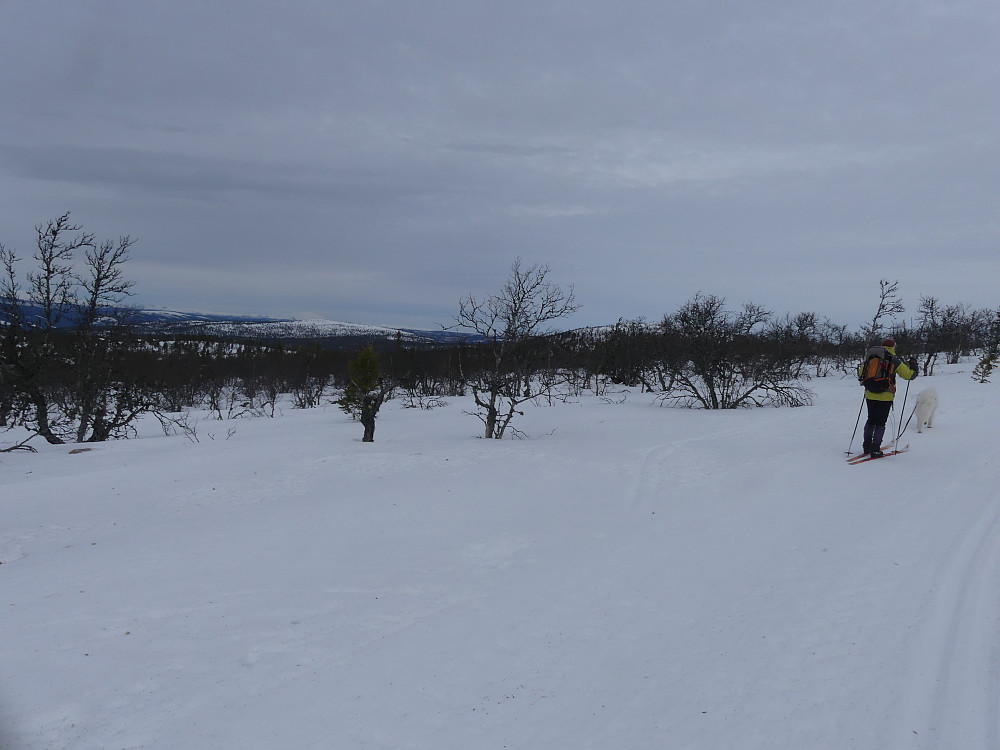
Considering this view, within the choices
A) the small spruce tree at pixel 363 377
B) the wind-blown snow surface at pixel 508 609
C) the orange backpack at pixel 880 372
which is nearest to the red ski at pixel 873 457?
the wind-blown snow surface at pixel 508 609

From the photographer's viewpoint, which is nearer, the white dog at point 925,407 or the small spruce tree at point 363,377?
the white dog at point 925,407

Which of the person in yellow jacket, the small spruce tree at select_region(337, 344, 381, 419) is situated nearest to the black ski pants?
the person in yellow jacket

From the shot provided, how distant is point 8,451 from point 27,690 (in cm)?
1605

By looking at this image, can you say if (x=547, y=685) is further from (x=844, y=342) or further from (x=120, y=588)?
(x=844, y=342)

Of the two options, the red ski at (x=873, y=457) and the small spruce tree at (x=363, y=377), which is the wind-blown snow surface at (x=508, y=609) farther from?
the small spruce tree at (x=363, y=377)

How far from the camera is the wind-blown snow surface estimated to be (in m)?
3.13

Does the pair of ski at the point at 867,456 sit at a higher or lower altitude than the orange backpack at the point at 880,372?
lower

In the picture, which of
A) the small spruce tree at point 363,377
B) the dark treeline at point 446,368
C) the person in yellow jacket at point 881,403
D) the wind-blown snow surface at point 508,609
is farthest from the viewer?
the small spruce tree at point 363,377

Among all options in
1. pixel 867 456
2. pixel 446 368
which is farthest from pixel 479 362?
pixel 446 368

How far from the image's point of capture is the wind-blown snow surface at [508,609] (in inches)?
123

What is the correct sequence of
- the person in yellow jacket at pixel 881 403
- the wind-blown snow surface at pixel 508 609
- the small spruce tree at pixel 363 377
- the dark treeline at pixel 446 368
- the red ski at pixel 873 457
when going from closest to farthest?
the wind-blown snow surface at pixel 508 609 → the red ski at pixel 873 457 → the person in yellow jacket at pixel 881 403 → the dark treeline at pixel 446 368 → the small spruce tree at pixel 363 377

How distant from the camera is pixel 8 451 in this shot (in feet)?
49.8

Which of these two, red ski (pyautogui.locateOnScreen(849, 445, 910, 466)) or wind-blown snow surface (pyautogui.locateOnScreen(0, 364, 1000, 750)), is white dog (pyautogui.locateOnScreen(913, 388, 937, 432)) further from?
wind-blown snow surface (pyautogui.locateOnScreen(0, 364, 1000, 750))

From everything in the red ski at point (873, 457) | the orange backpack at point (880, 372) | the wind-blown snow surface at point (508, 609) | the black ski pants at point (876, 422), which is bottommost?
the wind-blown snow surface at point (508, 609)
